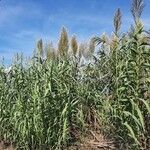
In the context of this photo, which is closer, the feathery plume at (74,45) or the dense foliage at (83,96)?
the dense foliage at (83,96)

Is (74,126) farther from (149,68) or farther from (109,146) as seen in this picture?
(149,68)

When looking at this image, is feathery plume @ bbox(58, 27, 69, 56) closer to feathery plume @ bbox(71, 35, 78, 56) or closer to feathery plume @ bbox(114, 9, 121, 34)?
feathery plume @ bbox(71, 35, 78, 56)

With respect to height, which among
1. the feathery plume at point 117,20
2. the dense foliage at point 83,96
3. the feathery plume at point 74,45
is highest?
the feathery plume at point 74,45

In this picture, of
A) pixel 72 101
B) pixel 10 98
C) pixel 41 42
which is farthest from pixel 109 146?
pixel 41 42

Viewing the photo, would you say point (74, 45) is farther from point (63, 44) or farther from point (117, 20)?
point (117, 20)

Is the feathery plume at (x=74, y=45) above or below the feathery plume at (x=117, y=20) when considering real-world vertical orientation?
above

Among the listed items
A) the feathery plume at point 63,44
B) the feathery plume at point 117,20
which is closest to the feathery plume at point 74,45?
the feathery plume at point 63,44

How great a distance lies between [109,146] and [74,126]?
73 centimetres

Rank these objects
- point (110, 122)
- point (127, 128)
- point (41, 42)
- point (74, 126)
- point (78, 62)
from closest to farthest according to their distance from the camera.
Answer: point (127, 128), point (110, 122), point (74, 126), point (78, 62), point (41, 42)

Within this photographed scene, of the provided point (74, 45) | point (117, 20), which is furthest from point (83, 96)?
point (74, 45)

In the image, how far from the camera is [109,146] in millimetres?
7309

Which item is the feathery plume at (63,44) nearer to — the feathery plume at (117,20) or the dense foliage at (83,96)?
the dense foliage at (83,96)

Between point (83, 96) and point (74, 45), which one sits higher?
point (74, 45)

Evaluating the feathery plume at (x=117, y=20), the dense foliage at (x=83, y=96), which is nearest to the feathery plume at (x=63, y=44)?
the dense foliage at (x=83, y=96)
